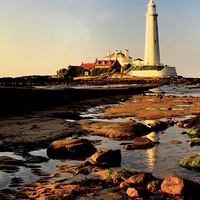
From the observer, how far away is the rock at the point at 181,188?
15.3ft

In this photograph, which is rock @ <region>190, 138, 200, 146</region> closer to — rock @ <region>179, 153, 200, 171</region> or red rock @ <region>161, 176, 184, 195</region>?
rock @ <region>179, 153, 200, 171</region>

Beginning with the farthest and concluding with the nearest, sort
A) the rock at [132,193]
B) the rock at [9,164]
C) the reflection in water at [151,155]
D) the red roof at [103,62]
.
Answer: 1. the red roof at [103,62]
2. the reflection in water at [151,155]
3. the rock at [9,164]
4. the rock at [132,193]

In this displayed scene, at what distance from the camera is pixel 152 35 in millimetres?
75250

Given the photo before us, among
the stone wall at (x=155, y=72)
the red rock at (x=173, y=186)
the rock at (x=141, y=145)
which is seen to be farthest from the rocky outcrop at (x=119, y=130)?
the stone wall at (x=155, y=72)

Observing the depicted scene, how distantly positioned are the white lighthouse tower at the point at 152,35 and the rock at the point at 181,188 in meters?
74.2

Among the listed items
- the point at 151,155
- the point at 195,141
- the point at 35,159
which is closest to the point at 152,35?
the point at 195,141

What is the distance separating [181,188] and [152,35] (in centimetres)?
7467

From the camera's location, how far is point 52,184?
513 centimetres

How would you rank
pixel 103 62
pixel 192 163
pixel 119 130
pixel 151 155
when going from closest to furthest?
pixel 192 163 < pixel 151 155 < pixel 119 130 < pixel 103 62

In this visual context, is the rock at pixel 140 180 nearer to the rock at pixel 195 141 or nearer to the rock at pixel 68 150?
the rock at pixel 68 150

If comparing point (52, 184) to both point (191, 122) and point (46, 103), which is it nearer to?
point (191, 122)

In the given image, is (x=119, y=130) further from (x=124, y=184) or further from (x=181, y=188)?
(x=181, y=188)

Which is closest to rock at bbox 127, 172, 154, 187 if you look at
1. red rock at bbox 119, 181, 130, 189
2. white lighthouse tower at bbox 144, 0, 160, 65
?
red rock at bbox 119, 181, 130, 189

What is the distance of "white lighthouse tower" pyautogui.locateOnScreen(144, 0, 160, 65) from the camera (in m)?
74.9
